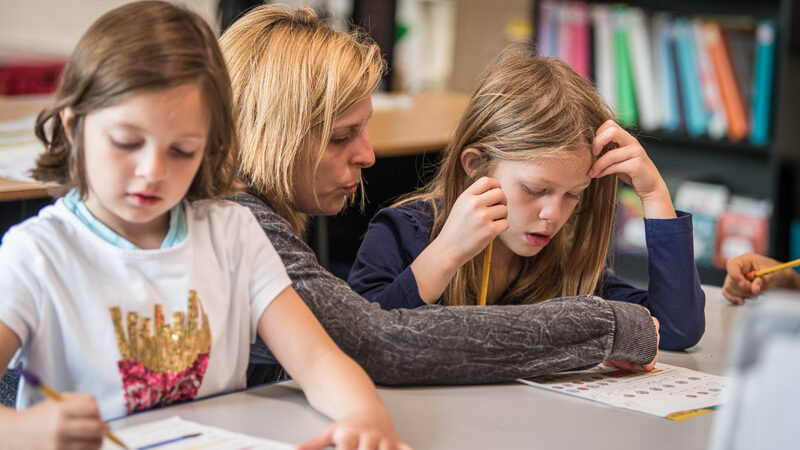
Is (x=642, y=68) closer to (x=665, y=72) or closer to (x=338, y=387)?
(x=665, y=72)

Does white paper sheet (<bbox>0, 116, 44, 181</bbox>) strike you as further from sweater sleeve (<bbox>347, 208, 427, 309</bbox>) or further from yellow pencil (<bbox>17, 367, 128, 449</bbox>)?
yellow pencil (<bbox>17, 367, 128, 449</bbox>)

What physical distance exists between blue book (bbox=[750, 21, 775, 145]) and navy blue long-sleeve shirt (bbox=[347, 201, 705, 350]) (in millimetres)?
1882

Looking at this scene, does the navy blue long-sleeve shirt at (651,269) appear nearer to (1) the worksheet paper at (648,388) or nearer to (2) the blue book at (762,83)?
(1) the worksheet paper at (648,388)

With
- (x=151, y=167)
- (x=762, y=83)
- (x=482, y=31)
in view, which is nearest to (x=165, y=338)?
(x=151, y=167)

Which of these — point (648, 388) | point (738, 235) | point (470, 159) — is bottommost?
point (738, 235)

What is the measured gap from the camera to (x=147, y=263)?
93 cm

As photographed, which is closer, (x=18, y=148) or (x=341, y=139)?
(x=341, y=139)

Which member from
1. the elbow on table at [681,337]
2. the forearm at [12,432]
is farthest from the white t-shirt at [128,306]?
the elbow on table at [681,337]

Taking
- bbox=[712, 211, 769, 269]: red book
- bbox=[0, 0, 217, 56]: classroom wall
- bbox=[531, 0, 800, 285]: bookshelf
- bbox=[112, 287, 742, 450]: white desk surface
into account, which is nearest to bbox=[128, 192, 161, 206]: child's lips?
bbox=[112, 287, 742, 450]: white desk surface

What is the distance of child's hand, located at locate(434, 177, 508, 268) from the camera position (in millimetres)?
1224

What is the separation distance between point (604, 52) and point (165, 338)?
269cm

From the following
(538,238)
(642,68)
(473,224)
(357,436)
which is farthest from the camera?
(642,68)

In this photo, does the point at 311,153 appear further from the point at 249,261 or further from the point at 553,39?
the point at 553,39

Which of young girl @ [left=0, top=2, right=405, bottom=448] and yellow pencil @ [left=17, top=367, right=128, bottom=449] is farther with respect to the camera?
young girl @ [left=0, top=2, right=405, bottom=448]
